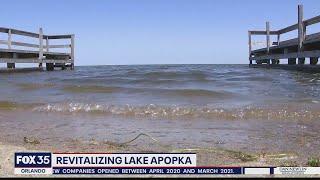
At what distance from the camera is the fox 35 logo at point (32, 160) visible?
3.43 metres

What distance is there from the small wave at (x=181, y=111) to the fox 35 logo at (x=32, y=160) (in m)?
3.75

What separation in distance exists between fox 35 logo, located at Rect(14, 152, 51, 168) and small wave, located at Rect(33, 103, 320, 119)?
3754mm

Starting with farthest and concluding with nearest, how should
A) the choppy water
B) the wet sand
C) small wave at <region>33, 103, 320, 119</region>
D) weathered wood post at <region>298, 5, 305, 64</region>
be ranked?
weathered wood post at <region>298, 5, 305, 64</region>
small wave at <region>33, 103, 320, 119</region>
the choppy water
the wet sand

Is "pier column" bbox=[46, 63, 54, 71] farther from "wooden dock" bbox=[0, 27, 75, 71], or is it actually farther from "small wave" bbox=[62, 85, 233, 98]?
"small wave" bbox=[62, 85, 233, 98]

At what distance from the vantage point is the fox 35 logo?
11.2 feet

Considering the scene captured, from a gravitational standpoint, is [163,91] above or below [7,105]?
above

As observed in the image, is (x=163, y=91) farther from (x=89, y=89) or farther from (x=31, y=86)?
(x=31, y=86)

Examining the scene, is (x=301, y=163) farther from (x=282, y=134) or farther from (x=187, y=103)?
(x=187, y=103)

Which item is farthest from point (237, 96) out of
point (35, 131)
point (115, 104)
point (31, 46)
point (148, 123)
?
point (31, 46)

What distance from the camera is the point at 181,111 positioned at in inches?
294

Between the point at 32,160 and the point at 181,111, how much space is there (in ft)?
13.7

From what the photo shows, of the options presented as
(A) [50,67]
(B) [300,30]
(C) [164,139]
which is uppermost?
(B) [300,30]

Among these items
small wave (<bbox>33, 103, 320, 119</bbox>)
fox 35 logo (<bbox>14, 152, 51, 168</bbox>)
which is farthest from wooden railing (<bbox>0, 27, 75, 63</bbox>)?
fox 35 logo (<bbox>14, 152, 51, 168</bbox>)

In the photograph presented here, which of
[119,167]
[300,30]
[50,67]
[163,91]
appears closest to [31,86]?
[163,91]
